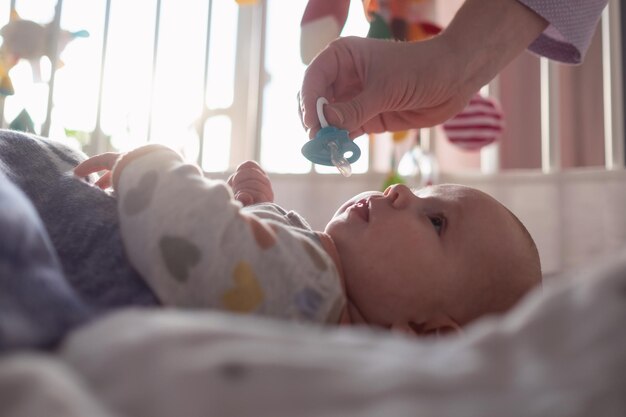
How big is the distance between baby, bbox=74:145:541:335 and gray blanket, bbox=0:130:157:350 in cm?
3

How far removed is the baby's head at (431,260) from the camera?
0.80 meters

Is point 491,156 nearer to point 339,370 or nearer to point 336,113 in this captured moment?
point 336,113

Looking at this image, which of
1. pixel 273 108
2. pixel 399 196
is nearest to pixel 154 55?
pixel 273 108

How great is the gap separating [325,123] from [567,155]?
156cm

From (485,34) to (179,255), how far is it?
0.69 m

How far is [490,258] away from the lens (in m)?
0.83

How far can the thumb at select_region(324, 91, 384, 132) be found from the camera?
84 centimetres

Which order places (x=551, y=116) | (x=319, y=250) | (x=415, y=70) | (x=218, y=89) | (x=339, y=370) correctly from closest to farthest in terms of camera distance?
(x=339, y=370), (x=319, y=250), (x=415, y=70), (x=551, y=116), (x=218, y=89)

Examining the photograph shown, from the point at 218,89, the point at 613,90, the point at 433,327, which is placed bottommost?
the point at 433,327

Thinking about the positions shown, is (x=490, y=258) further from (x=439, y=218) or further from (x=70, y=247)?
(x=70, y=247)

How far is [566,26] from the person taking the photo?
3.62 ft

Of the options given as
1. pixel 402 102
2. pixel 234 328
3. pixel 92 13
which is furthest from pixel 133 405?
pixel 92 13

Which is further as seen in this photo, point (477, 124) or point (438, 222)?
point (477, 124)

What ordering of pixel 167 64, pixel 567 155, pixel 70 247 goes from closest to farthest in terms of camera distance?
pixel 70 247 < pixel 167 64 < pixel 567 155
